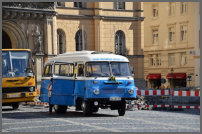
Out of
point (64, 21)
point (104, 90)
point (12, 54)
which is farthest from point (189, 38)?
point (104, 90)

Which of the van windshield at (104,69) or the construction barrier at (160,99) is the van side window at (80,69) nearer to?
the van windshield at (104,69)

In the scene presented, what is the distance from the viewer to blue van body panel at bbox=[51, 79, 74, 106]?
93.0ft

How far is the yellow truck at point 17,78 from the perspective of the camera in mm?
31734

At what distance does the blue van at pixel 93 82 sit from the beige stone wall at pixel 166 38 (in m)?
47.6

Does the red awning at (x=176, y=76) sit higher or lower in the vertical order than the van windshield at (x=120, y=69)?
lower

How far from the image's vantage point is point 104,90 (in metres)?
26.7

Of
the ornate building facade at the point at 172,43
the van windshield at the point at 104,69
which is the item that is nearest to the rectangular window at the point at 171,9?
the ornate building facade at the point at 172,43

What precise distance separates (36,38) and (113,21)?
889cm

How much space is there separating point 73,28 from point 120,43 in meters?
5.08

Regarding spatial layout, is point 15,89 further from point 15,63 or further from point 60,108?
point 60,108

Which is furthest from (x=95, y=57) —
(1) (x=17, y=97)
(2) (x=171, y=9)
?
(2) (x=171, y=9)

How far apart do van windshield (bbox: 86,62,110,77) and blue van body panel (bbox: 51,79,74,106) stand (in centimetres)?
146

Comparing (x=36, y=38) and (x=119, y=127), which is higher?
(x=36, y=38)

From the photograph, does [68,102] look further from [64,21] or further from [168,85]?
[168,85]
